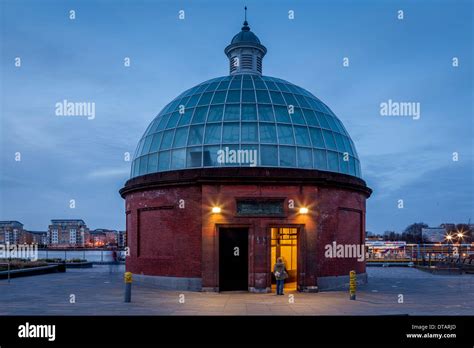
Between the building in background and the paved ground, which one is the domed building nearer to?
the paved ground

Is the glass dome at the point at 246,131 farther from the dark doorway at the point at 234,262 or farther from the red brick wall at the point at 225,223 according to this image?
the dark doorway at the point at 234,262

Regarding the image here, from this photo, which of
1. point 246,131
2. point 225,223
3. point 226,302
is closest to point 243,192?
point 225,223

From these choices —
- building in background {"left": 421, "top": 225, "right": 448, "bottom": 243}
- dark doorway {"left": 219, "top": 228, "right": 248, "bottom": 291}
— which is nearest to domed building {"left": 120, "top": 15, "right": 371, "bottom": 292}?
dark doorway {"left": 219, "top": 228, "right": 248, "bottom": 291}

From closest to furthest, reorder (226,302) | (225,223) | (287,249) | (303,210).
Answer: (226,302) → (225,223) → (303,210) → (287,249)

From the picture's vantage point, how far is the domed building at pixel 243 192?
75.4 ft

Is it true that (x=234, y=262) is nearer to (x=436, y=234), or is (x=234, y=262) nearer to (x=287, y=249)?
(x=287, y=249)

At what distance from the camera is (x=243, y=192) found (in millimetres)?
23094

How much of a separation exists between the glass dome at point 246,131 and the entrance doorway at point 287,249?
3.51 meters

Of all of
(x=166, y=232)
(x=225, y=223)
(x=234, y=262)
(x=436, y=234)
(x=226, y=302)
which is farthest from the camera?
(x=436, y=234)

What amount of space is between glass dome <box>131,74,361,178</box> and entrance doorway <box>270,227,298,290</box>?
351 centimetres

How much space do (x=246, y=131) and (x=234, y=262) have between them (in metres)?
6.80

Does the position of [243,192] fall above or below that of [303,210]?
above
